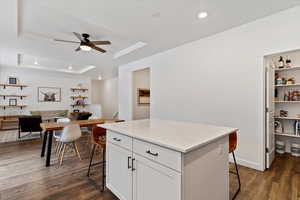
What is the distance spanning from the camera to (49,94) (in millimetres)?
7387

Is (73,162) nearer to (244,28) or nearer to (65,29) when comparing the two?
(65,29)

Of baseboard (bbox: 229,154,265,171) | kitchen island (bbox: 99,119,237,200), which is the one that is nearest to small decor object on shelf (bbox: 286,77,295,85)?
baseboard (bbox: 229,154,265,171)

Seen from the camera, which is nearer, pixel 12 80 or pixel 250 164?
pixel 250 164

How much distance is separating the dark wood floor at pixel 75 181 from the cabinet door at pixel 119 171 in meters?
0.25

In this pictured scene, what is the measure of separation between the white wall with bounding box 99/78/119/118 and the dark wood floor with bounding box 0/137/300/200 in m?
5.70

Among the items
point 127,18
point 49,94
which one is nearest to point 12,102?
point 49,94

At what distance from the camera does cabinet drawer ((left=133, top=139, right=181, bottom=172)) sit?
3.52 feet

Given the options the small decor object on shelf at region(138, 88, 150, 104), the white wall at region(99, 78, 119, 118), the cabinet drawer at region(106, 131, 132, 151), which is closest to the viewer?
the cabinet drawer at region(106, 131, 132, 151)

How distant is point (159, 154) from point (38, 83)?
8229 mm

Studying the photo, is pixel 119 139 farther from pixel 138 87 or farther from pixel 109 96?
pixel 109 96

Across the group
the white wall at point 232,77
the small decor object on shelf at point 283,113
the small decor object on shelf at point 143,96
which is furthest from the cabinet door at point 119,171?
the small decor object on shelf at point 143,96

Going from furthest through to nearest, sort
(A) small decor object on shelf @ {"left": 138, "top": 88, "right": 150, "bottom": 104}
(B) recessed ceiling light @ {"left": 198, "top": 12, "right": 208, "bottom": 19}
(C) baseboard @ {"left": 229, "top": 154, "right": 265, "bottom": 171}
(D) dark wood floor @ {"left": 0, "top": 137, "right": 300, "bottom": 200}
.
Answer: (A) small decor object on shelf @ {"left": 138, "top": 88, "right": 150, "bottom": 104} → (C) baseboard @ {"left": 229, "top": 154, "right": 265, "bottom": 171} → (B) recessed ceiling light @ {"left": 198, "top": 12, "right": 208, "bottom": 19} → (D) dark wood floor @ {"left": 0, "top": 137, "right": 300, "bottom": 200}

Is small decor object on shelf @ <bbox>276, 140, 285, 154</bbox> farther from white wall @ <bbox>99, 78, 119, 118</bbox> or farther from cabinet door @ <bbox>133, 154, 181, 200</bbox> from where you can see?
white wall @ <bbox>99, 78, 119, 118</bbox>

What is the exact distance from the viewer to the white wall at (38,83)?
21.2 ft
